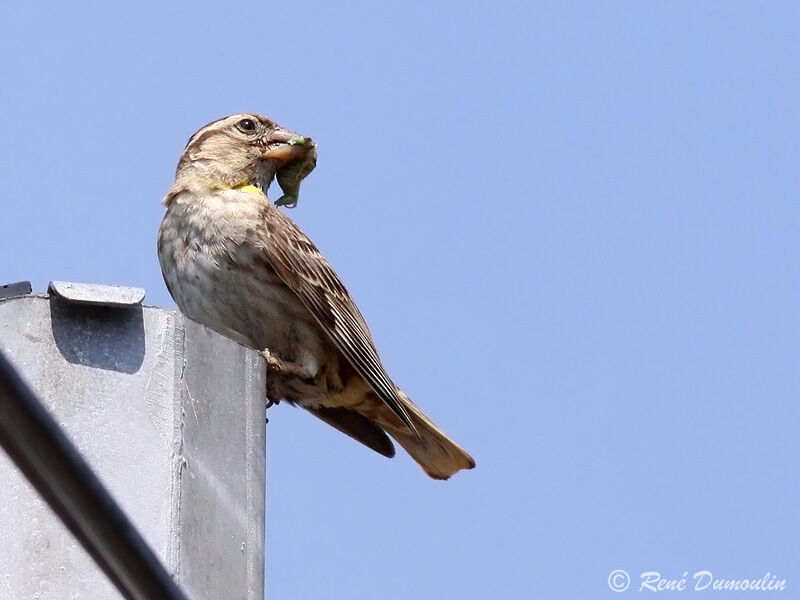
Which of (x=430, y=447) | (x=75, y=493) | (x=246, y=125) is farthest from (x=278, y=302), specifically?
(x=75, y=493)

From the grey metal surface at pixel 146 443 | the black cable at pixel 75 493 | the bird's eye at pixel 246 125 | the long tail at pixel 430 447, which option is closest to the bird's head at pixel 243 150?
the bird's eye at pixel 246 125

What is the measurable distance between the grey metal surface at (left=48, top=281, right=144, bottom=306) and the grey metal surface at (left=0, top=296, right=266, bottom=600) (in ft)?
0.09

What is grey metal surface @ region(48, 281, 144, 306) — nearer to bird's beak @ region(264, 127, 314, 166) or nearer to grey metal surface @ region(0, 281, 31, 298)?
grey metal surface @ region(0, 281, 31, 298)

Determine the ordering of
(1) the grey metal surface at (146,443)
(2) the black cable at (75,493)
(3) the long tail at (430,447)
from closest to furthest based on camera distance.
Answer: (2) the black cable at (75,493) < (1) the grey metal surface at (146,443) < (3) the long tail at (430,447)

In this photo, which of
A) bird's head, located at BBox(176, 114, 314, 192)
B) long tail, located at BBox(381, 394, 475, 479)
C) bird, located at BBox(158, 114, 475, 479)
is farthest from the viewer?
bird's head, located at BBox(176, 114, 314, 192)

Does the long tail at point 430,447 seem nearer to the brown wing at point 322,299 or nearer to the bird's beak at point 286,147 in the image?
the brown wing at point 322,299

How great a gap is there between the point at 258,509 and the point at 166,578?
5.48ft

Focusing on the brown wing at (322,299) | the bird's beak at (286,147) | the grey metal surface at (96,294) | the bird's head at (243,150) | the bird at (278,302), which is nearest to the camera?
the grey metal surface at (96,294)

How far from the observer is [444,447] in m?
8.09

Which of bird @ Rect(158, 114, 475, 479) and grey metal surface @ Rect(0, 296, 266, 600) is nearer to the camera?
grey metal surface @ Rect(0, 296, 266, 600)

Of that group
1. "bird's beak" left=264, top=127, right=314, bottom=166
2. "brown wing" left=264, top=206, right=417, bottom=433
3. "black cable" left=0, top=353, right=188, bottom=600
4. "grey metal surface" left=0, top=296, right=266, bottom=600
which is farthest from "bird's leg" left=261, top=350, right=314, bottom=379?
"black cable" left=0, top=353, right=188, bottom=600

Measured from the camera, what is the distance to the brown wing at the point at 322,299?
24.7 feet

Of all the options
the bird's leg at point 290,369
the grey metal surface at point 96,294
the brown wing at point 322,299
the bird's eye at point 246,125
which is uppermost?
the bird's eye at point 246,125

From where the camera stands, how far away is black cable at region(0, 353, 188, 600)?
9.38ft
